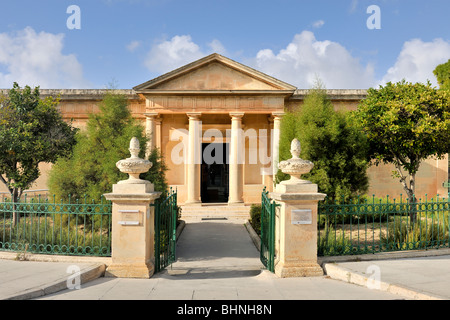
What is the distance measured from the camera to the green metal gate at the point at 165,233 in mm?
6012

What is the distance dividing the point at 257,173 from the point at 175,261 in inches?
438

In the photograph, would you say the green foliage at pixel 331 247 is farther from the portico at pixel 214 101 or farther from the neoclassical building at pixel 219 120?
the portico at pixel 214 101

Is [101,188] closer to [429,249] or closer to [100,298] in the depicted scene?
[100,298]

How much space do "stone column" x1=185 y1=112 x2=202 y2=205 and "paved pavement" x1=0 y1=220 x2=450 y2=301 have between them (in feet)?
27.6

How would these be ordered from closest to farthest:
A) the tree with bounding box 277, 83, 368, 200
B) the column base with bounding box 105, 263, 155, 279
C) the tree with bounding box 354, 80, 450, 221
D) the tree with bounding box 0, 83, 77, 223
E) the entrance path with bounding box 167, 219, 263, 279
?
1. the column base with bounding box 105, 263, 155, 279
2. the entrance path with bounding box 167, 219, 263, 279
3. the tree with bounding box 0, 83, 77, 223
4. the tree with bounding box 277, 83, 368, 200
5. the tree with bounding box 354, 80, 450, 221

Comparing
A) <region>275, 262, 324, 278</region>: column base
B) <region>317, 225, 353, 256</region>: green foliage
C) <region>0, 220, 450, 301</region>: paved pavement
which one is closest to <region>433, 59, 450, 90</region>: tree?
<region>0, 220, 450, 301</region>: paved pavement

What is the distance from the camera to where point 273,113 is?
15836 mm

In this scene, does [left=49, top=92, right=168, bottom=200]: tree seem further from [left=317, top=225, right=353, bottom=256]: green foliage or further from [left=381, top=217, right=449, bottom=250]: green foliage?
[left=381, top=217, right=449, bottom=250]: green foliage

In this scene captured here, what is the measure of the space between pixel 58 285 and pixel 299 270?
12.4 feet

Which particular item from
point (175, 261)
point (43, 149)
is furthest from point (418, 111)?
point (43, 149)

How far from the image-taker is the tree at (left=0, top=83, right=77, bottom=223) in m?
8.77

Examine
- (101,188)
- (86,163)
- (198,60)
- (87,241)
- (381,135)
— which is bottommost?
(87,241)

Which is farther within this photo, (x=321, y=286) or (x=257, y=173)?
(x=257, y=173)

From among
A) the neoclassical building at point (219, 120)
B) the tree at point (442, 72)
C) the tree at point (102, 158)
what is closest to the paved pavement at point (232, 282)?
the tree at point (102, 158)
